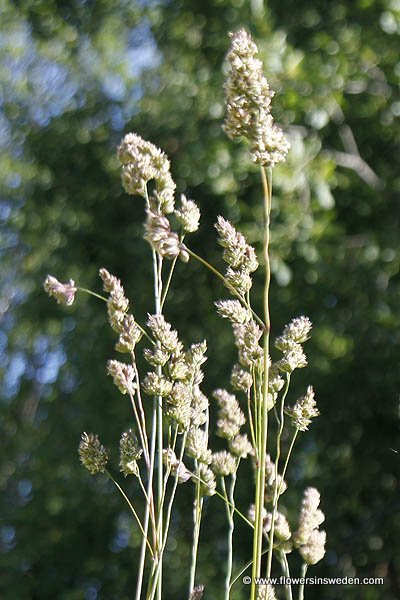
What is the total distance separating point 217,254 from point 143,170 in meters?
2.58

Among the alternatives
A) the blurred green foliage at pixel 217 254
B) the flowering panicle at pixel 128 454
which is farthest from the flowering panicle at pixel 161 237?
the blurred green foliage at pixel 217 254

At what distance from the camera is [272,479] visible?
0.97 meters

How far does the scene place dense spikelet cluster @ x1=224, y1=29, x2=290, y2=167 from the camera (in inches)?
33.7

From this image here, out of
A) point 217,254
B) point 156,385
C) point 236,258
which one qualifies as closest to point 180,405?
point 156,385

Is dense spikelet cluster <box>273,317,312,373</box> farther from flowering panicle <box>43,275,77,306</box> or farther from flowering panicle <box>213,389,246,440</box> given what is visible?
→ flowering panicle <box>43,275,77,306</box>

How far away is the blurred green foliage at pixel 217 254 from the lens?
10.6ft

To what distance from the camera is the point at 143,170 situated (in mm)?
919

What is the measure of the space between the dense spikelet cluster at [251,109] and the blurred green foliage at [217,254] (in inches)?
86.2

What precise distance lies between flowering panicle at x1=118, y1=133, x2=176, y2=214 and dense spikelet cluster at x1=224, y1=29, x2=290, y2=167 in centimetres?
9

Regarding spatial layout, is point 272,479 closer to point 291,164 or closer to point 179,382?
point 179,382

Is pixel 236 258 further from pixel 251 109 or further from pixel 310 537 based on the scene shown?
pixel 310 537

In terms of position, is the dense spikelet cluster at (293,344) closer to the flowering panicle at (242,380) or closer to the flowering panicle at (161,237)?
the flowering panicle at (242,380)

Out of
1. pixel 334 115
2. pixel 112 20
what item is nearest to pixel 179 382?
pixel 334 115

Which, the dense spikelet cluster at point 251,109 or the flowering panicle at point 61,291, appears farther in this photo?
the flowering panicle at point 61,291
